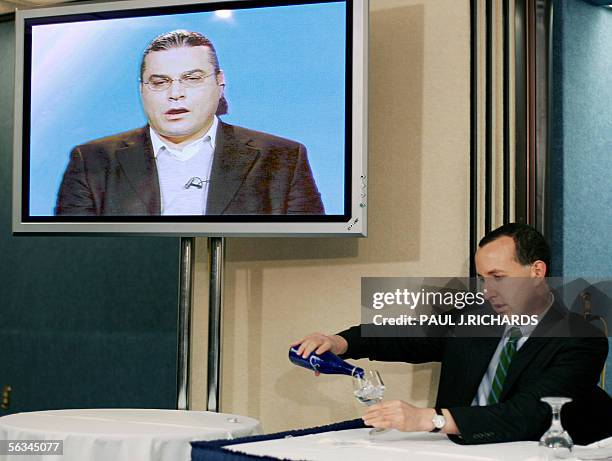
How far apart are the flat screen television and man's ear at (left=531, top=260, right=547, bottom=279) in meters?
0.75

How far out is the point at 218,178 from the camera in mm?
3627

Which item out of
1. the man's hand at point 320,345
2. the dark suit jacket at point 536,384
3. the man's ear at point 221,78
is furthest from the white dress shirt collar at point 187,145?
the dark suit jacket at point 536,384

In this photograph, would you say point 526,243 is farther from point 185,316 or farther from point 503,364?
point 185,316

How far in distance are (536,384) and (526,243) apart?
519 millimetres

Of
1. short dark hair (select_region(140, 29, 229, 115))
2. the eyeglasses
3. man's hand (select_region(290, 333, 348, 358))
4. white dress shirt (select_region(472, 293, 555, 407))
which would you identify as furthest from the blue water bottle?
the eyeglasses

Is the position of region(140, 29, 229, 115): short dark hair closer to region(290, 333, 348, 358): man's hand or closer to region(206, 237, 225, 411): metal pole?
region(206, 237, 225, 411): metal pole

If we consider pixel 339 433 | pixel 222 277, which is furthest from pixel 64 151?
pixel 339 433

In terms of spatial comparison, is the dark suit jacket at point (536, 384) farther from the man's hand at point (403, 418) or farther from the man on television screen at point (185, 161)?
the man on television screen at point (185, 161)

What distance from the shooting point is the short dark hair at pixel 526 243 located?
2.86 metres

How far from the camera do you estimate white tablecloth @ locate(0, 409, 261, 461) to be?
2.85 meters

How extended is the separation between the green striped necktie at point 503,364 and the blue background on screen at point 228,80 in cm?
95

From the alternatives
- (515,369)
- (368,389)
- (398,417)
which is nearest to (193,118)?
(368,389)

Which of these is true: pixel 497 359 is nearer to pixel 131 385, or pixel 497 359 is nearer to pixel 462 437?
pixel 462 437

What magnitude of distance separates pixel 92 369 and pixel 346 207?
226cm
